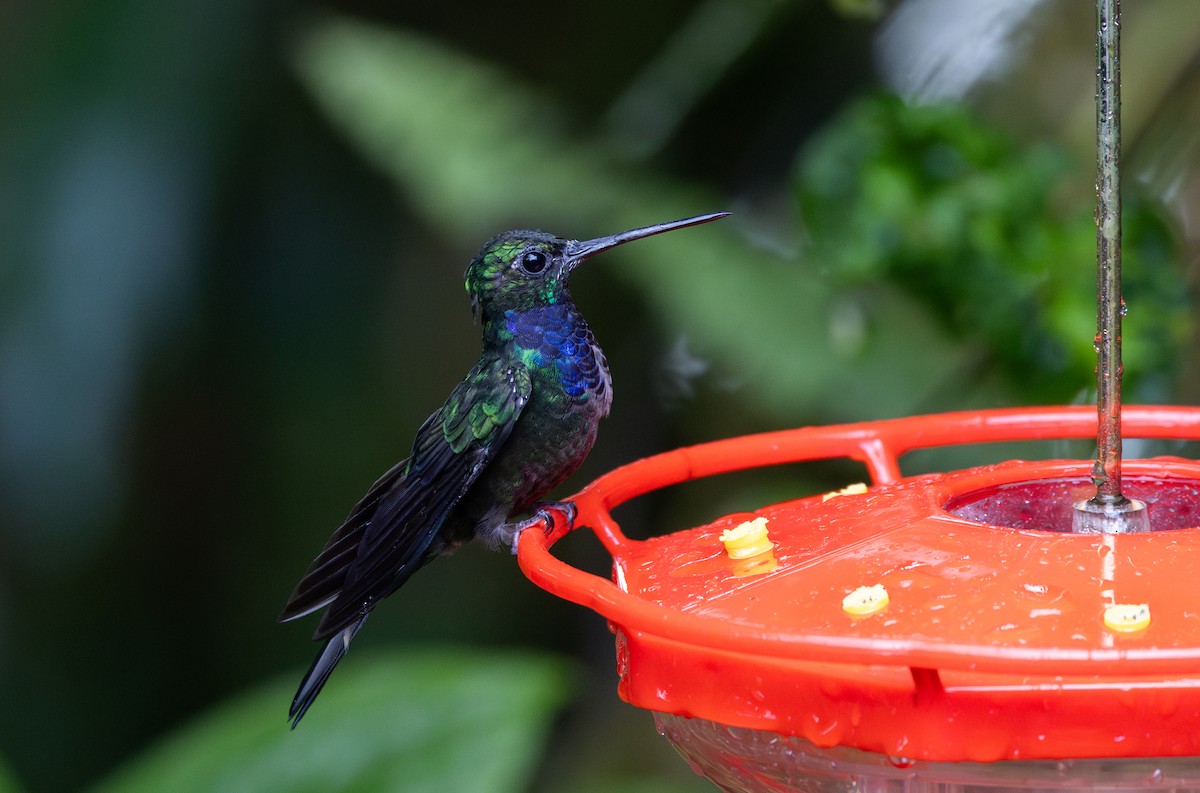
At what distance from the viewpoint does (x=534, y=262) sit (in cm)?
209

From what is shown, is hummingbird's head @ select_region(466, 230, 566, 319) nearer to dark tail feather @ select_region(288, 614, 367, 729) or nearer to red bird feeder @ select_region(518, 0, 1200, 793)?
dark tail feather @ select_region(288, 614, 367, 729)

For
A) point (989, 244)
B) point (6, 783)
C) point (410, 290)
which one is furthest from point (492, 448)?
point (410, 290)

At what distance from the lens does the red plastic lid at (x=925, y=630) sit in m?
0.99

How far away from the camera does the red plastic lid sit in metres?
0.99

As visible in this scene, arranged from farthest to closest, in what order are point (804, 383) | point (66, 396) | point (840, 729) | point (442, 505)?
point (66, 396), point (804, 383), point (442, 505), point (840, 729)

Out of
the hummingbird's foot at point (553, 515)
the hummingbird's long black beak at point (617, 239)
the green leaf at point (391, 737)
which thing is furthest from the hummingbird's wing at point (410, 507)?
the green leaf at point (391, 737)

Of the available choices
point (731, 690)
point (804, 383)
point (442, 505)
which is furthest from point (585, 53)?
point (731, 690)

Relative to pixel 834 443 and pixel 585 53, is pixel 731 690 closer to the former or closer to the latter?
pixel 834 443

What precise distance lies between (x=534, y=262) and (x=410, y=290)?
2.48m

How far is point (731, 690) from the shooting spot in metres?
1.14

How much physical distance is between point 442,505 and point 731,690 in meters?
0.74

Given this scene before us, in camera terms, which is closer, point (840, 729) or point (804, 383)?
point (840, 729)

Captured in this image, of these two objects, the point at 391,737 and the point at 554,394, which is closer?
the point at 554,394

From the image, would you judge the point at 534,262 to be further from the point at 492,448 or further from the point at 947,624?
the point at 947,624
